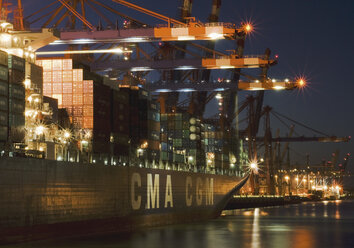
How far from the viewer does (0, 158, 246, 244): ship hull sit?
947 inches

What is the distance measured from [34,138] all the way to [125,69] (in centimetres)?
2072

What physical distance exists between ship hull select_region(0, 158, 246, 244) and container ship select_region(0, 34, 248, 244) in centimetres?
5

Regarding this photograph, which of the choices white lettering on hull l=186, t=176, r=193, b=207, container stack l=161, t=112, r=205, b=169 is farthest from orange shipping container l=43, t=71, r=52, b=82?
container stack l=161, t=112, r=205, b=169

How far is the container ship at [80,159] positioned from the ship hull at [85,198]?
0.05 meters

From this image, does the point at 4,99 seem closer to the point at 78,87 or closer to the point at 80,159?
the point at 80,159

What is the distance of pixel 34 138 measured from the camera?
1109 inches

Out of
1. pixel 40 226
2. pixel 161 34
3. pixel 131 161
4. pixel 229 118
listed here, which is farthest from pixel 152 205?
pixel 229 118

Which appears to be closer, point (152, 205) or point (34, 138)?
point (34, 138)

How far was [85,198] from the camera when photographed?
1176 inches

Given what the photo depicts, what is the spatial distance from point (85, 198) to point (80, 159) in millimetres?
2180

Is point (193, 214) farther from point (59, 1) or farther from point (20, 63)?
point (20, 63)

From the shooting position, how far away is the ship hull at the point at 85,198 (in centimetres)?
2406

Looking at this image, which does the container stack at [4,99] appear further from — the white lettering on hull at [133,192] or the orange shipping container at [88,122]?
the white lettering on hull at [133,192]

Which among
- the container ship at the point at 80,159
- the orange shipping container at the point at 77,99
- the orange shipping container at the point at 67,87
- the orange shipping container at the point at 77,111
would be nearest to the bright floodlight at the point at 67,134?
the container ship at the point at 80,159
